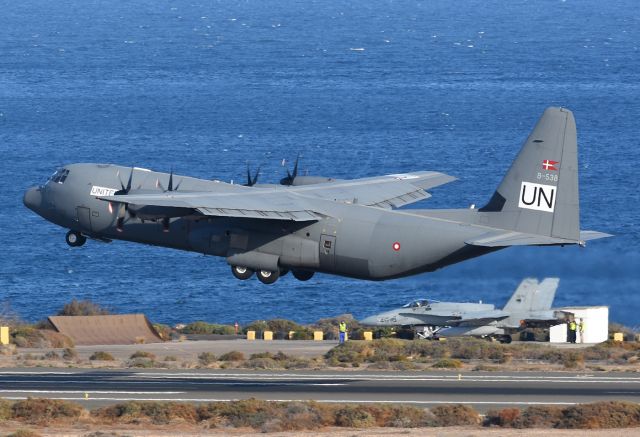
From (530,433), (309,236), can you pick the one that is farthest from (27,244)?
(530,433)

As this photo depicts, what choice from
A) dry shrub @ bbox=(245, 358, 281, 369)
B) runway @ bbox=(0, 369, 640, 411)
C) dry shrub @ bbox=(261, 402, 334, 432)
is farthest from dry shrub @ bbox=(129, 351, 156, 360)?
dry shrub @ bbox=(261, 402, 334, 432)

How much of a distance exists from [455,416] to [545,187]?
10561 mm

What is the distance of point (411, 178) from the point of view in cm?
6562

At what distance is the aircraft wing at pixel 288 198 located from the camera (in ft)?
177

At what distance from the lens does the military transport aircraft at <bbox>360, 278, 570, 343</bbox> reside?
89.4 meters

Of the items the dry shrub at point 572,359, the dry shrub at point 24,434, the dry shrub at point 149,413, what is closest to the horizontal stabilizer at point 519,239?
the dry shrub at point 149,413

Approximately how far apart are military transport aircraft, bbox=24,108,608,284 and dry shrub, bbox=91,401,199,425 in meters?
7.36

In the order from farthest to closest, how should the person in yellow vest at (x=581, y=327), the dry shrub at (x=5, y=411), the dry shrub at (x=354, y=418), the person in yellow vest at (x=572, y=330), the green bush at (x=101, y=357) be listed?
the person in yellow vest at (x=581, y=327)
the person in yellow vest at (x=572, y=330)
the green bush at (x=101, y=357)
the dry shrub at (x=5, y=411)
the dry shrub at (x=354, y=418)

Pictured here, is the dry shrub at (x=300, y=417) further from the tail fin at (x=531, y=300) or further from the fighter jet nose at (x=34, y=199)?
the tail fin at (x=531, y=300)

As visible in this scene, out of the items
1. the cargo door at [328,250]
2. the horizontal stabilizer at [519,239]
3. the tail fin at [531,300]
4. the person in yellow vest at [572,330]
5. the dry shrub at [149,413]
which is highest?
the horizontal stabilizer at [519,239]

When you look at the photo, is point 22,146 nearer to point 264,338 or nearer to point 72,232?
point 264,338

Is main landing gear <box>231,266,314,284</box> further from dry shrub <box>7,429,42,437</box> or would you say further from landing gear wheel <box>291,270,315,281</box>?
dry shrub <box>7,429,42,437</box>

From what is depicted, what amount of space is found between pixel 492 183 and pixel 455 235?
103 meters

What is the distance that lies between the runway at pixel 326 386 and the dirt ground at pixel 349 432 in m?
5.85
